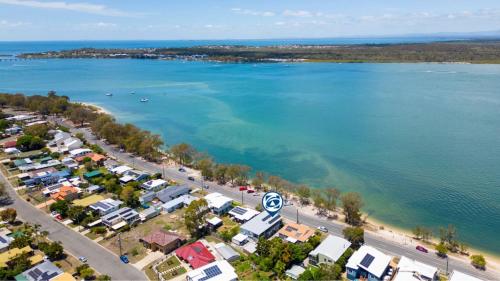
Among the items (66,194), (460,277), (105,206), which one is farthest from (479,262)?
(66,194)

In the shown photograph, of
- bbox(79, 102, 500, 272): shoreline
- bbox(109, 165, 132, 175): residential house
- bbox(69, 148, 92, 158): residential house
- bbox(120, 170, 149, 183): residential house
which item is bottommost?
bbox(79, 102, 500, 272): shoreline

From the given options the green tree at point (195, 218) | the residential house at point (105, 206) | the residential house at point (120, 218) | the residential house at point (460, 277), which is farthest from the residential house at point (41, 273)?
the residential house at point (460, 277)

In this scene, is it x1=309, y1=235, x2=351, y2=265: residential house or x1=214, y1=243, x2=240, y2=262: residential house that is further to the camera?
x1=214, y1=243, x2=240, y2=262: residential house

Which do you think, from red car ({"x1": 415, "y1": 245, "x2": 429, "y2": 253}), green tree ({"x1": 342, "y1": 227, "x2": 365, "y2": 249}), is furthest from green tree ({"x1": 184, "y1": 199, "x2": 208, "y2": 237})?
red car ({"x1": 415, "y1": 245, "x2": 429, "y2": 253})

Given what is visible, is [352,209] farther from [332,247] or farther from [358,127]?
[358,127]

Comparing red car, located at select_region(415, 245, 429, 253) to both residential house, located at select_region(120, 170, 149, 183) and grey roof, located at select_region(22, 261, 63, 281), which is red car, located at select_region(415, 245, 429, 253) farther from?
residential house, located at select_region(120, 170, 149, 183)

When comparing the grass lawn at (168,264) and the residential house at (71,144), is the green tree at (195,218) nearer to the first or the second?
the grass lawn at (168,264)
